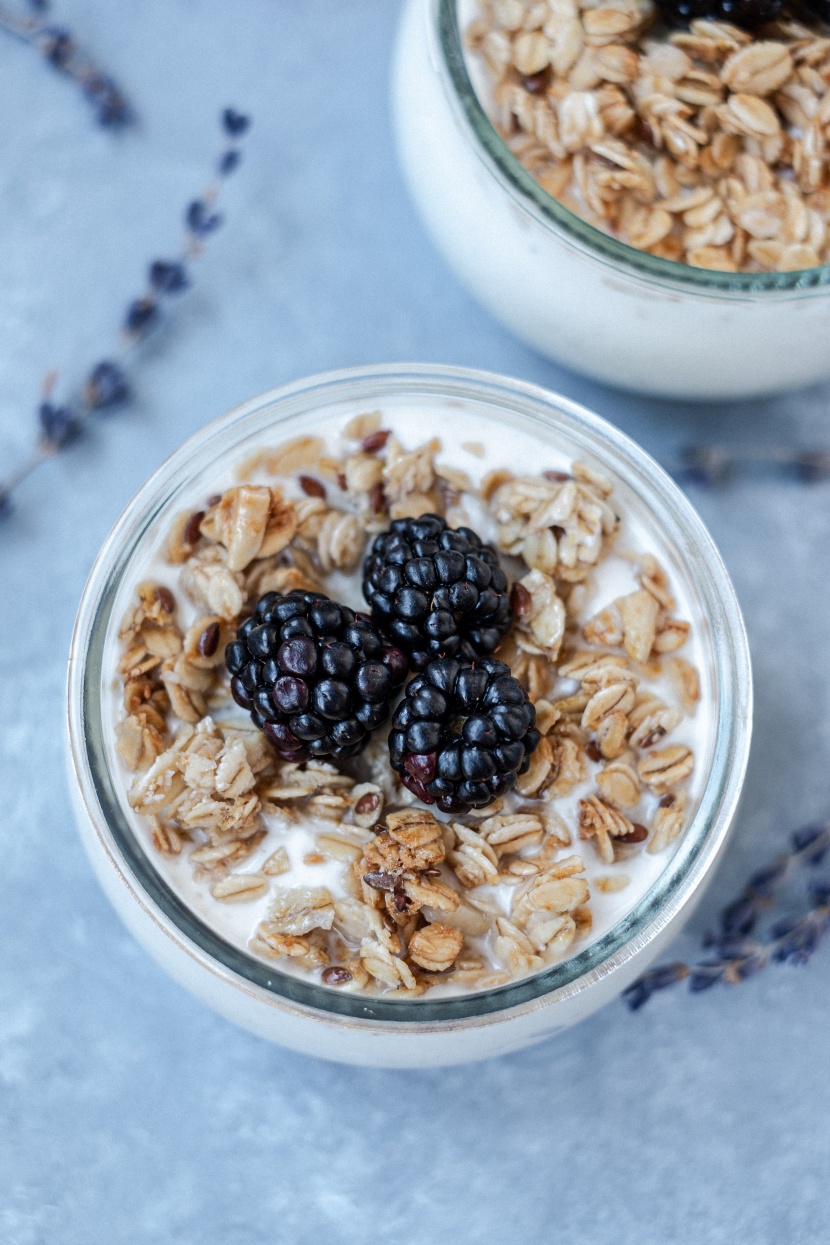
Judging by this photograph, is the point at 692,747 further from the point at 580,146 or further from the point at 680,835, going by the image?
the point at 580,146

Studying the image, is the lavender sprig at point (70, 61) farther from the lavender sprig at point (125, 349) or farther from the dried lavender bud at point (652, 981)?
the dried lavender bud at point (652, 981)

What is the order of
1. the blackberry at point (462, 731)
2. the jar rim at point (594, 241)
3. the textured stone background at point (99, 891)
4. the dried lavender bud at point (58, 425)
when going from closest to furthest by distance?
the blackberry at point (462, 731), the jar rim at point (594, 241), the textured stone background at point (99, 891), the dried lavender bud at point (58, 425)

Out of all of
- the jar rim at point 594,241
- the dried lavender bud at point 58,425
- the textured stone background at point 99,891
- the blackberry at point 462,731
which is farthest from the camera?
the dried lavender bud at point 58,425

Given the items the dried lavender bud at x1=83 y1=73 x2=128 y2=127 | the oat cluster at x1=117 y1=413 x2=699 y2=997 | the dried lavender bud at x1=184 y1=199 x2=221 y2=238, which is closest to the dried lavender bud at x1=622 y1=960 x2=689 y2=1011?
the oat cluster at x1=117 y1=413 x2=699 y2=997

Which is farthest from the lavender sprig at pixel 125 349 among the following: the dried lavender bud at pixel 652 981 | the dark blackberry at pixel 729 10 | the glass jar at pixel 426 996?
the dried lavender bud at pixel 652 981

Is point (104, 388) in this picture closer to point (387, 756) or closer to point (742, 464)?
point (387, 756)

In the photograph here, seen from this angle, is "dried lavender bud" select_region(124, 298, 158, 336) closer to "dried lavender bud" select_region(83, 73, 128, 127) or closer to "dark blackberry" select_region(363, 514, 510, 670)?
"dried lavender bud" select_region(83, 73, 128, 127)

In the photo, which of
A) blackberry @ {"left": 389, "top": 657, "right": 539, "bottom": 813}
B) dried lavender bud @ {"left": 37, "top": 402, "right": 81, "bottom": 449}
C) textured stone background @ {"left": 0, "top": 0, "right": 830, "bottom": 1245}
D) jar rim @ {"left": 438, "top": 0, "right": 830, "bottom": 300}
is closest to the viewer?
blackberry @ {"left": 389, "top": 657, "right": 539, "bottom": 813}
